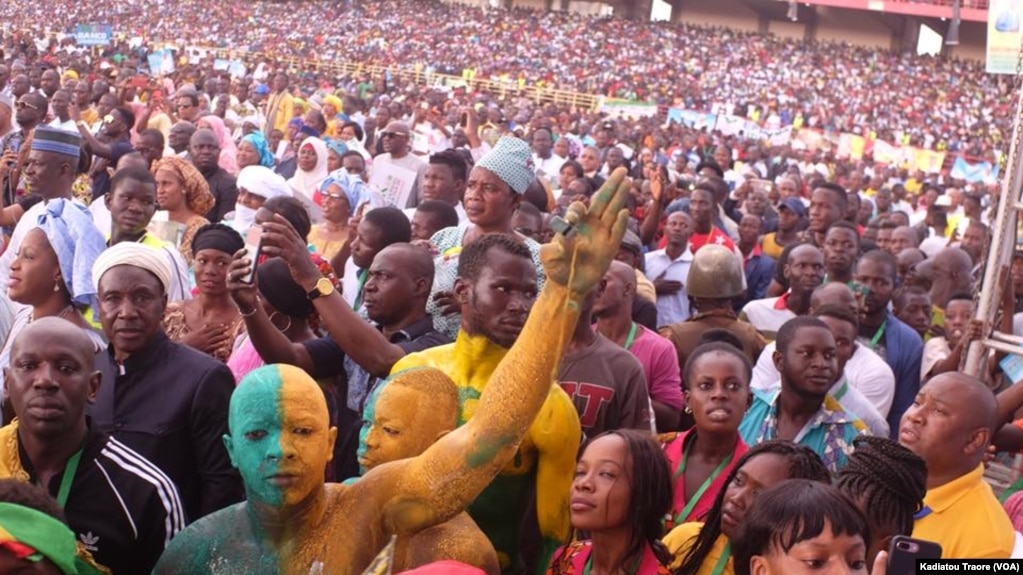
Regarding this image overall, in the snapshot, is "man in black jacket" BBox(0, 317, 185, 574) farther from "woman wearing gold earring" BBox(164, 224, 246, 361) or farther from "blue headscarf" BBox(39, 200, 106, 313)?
"woman wearing gold earring" BBox(164, 224, 246, 361)

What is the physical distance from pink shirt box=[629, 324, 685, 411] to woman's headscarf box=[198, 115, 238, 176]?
6.41 metres

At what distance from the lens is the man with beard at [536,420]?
11.2ft

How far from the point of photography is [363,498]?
2584 mm

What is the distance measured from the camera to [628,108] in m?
31.8

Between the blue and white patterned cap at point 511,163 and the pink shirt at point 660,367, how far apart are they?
2.49ft

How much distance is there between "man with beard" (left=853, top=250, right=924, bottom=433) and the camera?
6172 millimetres

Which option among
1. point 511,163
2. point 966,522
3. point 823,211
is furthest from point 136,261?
point 823,211

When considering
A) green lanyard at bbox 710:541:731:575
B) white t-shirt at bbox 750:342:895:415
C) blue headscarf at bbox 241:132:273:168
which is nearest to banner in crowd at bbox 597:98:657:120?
blue headscarf at bbox 241:132:273:168

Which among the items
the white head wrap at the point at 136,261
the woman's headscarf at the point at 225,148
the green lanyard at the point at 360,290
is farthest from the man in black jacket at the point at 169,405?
the woman's headscarf at the point at 225,148

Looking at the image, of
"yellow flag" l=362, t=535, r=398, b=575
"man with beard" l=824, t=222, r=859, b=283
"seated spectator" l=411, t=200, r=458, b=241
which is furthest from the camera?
"man with beard" l=824, t=222, r=859, b=283

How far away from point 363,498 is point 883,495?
1.58 m

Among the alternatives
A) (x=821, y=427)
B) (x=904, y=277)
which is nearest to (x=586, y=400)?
(x=821, y=427)

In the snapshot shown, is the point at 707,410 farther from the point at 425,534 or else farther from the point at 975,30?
the point at 975,30

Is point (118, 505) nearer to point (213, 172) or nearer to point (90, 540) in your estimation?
point (90, 540)
